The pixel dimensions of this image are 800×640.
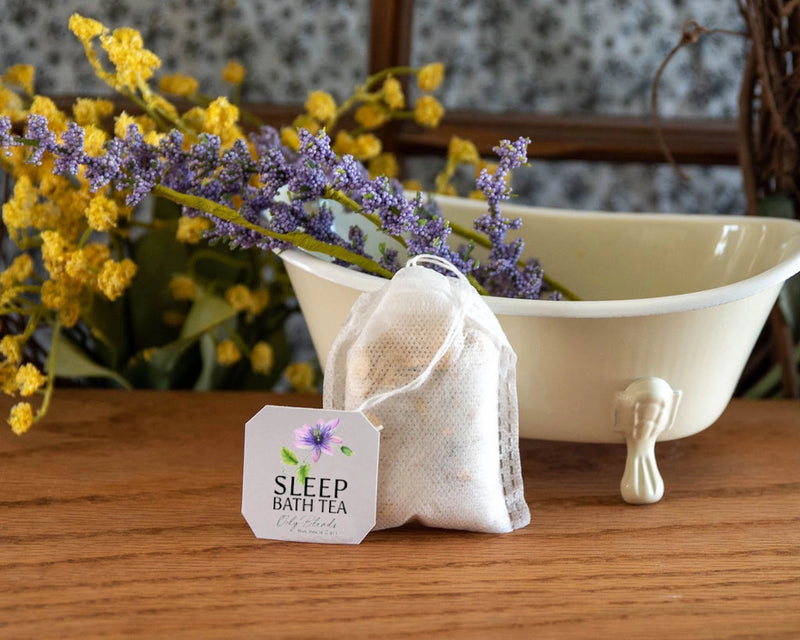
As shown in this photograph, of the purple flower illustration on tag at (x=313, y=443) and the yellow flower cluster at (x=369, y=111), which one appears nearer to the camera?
the purple flower illustration on tag at (x=313, y=443)

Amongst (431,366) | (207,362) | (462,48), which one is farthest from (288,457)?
(462,48)

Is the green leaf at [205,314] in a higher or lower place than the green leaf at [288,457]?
lower

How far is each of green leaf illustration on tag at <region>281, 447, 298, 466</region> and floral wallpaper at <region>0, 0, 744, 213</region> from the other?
22.7 inches

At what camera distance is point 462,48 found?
0.98 m

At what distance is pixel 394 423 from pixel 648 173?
25.6 inches

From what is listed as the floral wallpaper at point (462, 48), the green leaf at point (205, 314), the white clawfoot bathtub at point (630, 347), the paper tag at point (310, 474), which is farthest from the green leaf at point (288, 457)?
the floral wallpaper at point (462, 48)

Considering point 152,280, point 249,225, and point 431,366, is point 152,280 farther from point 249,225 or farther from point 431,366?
point 431,366

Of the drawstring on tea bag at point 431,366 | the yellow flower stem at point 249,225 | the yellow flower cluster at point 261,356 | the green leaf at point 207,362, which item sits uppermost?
the yellow flower stem at point 249,225

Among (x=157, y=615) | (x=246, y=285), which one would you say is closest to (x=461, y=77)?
(x=246, y=285)

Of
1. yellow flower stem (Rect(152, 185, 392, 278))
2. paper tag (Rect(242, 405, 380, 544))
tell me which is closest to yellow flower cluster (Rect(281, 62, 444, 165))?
yellow flower stem (Rect(152, 185, 392, 278))

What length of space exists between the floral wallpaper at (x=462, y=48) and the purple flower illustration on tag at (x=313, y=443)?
57 cm

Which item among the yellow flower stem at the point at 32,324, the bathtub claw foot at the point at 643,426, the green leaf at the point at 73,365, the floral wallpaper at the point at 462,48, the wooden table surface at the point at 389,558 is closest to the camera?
the wooden table surface at the point at 389,558

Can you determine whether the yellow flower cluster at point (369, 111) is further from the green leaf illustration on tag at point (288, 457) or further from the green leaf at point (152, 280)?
the green leaf illustration on tag at point (288, 457)

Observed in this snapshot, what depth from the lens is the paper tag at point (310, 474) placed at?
49 cm
